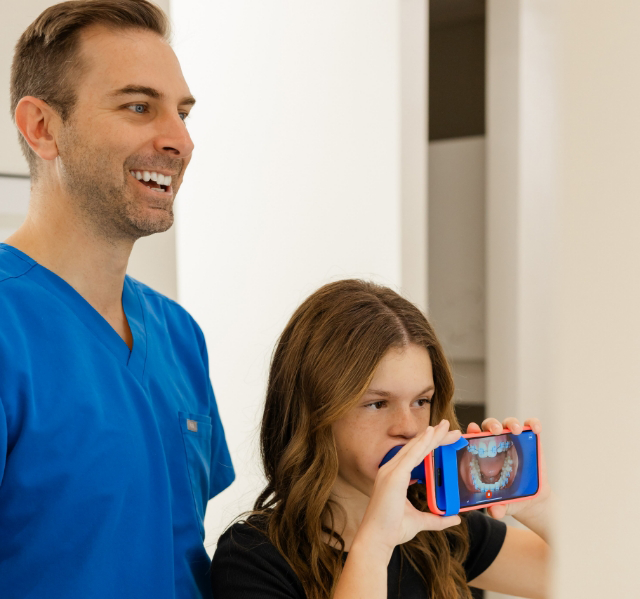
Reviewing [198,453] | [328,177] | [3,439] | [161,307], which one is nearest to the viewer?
[3,439]

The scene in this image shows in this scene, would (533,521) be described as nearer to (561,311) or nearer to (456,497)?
(456,497)

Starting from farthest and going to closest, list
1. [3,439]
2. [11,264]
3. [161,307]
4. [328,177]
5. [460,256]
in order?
[460,256] → [328,177] → [161,307] → [11,264] → [3,439]

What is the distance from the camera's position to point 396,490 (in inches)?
29.5

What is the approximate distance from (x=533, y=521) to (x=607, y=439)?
87cm

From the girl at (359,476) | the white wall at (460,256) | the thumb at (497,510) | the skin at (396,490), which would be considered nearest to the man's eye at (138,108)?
the girl at (359,476)

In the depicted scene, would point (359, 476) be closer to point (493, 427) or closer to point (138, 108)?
point (493, 427)

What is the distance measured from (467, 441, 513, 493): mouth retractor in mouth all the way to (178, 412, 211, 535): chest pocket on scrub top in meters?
0.38

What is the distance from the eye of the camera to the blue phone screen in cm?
76

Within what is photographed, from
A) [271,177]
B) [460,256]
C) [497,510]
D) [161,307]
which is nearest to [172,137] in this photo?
[161,307]

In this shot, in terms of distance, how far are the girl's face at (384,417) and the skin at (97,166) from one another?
34cm

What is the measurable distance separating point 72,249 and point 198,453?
0.32 meters

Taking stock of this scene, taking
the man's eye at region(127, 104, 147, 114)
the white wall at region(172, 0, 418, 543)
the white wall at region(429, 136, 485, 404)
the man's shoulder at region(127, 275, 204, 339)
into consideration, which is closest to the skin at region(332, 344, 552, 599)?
the man's shoulder at region(127, 275, 204, 339)

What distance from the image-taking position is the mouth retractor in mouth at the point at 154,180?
33.9 inches

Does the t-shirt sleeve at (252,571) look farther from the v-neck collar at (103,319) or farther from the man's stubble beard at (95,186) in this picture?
the man's stubble beard at (95,186)
